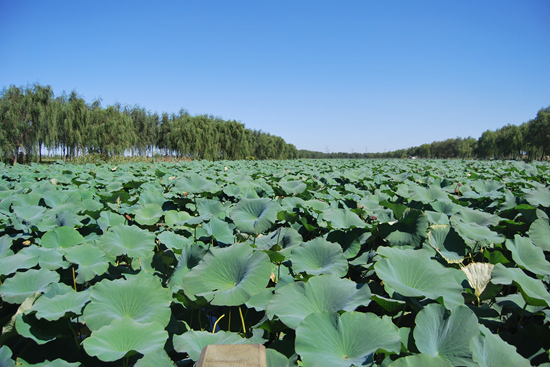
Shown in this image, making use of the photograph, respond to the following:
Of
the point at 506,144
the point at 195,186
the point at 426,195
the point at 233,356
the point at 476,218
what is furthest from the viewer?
the point at 506,144

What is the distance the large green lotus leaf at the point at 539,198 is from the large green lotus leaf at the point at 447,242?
A: 0.91 meters

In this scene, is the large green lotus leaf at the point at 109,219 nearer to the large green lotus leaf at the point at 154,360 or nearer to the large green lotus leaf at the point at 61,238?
the large green lotus leaf at the point at 61,238

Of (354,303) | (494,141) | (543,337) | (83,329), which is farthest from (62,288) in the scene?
(494,141)

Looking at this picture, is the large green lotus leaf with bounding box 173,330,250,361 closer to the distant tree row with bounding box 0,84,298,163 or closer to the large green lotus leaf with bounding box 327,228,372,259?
the large green lotus leaf with bounding box 327,228,372,259

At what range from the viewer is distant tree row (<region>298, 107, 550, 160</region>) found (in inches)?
1598

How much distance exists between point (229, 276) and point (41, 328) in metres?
0.59

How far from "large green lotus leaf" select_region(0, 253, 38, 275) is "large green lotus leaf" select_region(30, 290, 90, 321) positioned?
0.89 ft

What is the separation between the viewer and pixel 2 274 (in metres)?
1.05

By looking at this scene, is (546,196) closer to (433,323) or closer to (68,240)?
(433,323)

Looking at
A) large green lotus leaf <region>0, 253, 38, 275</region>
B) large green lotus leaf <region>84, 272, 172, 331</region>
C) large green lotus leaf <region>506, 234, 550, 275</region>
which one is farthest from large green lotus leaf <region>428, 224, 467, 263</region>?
large green lotus leaf <region>0, 253, 38, 275</region>

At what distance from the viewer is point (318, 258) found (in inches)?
48.9

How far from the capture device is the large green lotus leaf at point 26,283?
0.98 m

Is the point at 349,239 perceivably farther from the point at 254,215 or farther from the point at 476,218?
the point at 476,218

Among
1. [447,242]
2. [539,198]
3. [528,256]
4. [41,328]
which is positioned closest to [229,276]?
[41,328]
